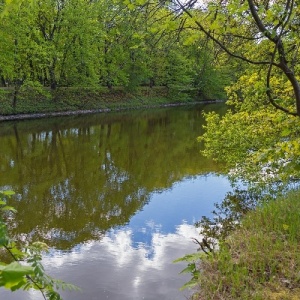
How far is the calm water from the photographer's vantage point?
8.19m

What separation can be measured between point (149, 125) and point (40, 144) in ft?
37.3

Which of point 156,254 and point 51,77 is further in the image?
point 51,77

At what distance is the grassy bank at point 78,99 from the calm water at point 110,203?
26.4ft

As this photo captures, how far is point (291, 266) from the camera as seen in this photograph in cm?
544

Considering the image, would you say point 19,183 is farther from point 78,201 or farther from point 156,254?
point 156,254

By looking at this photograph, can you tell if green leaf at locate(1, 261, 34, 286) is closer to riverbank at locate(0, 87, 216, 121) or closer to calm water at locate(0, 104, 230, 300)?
calm water at locate(0, 104, 230, 300)

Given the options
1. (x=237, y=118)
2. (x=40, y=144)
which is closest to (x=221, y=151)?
(x=237, y=118)

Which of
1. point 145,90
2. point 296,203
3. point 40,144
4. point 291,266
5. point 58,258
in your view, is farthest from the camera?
point 145,90

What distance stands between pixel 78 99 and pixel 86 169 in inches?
976

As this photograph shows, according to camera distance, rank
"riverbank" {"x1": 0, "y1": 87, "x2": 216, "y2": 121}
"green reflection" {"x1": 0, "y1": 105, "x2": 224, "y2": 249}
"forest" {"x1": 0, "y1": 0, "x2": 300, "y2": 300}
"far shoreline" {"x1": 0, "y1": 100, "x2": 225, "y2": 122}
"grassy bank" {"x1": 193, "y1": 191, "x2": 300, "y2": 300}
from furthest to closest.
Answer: "riverbank" {"x1": 0, "y1": 87, "x2": 216, "y2": 121}
"far shoreline" {"x1": 0, "y1": 100, "x2": 225, "y2": 122}
"green reflection" {"x1": 0, "y1": 105, "x2": 224, "y2": 249}
"grassy bank" {"x1": 193, "y1": 191, "x2": 300, "y2": 300}
"forest" {"x1": 0, "y1": 0, "x2": 300, "y2": 300}

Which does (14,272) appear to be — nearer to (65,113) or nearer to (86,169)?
(86,169)

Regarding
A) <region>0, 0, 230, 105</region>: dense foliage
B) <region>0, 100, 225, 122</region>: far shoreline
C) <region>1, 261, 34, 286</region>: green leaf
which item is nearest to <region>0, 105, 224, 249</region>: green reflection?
<region>0, 100, 225, 122</region>: far shoreline

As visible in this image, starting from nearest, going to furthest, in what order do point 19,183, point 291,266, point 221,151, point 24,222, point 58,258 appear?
point 291,266 < point 58,258 < point 24,222 < point 221,151 < point 19,183

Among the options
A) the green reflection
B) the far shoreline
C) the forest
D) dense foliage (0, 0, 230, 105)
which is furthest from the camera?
the far shoreline
